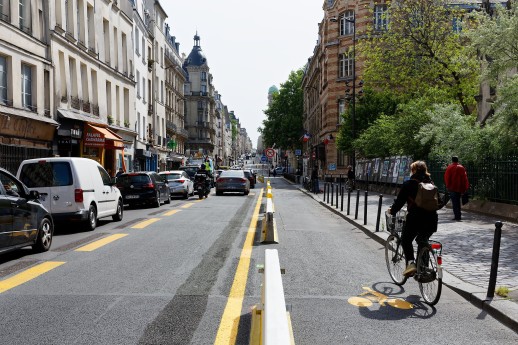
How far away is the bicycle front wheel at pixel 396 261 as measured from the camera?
695 cm

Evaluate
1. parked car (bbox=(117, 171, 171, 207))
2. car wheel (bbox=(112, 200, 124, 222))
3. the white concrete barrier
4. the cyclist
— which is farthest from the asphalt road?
parked car (bbox=(117, 171, 171, 207))

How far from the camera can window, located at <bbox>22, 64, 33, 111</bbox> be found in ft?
72.9

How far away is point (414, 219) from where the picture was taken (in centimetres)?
652

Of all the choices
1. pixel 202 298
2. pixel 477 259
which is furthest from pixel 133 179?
pixel 202 298

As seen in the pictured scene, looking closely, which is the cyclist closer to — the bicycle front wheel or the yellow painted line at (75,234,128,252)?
the bicycle front wheel

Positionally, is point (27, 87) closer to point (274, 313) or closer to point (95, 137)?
point (95, 137)

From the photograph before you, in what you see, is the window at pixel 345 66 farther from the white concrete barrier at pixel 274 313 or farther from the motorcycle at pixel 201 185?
the white concrete barrier at pixel 274 313

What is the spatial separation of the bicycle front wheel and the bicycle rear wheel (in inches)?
24.3

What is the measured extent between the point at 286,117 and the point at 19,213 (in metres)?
73.7

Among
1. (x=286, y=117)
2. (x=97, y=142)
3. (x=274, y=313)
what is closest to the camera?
(x=274, y=313)

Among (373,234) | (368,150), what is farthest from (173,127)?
(373,234)

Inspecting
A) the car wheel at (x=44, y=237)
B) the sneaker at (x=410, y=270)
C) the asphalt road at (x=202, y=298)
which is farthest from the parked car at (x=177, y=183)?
the sneaker at (x=410, y=270)

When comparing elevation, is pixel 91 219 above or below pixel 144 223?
above

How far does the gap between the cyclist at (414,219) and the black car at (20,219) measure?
233 inches
